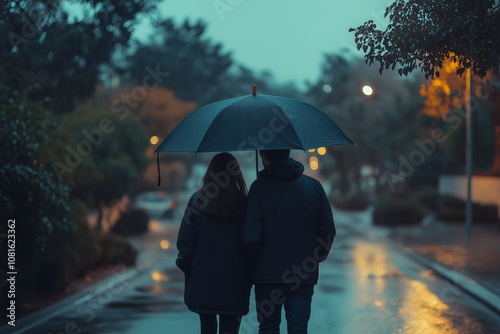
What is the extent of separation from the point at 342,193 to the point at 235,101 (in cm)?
4694

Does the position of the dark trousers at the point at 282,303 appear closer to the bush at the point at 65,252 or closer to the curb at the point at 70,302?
the curb at the point at 70,302

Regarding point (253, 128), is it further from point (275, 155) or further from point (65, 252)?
point (65, 252)

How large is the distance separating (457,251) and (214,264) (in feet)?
48.6

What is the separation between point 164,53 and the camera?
47.7m

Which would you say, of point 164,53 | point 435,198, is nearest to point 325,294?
point 435,198

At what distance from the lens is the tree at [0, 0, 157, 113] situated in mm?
13719

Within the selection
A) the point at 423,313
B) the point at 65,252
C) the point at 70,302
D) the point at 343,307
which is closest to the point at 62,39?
A: the point at 65,252

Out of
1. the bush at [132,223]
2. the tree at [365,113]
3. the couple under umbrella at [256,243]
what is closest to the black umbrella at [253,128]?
the couple under umbrella at [256,243]

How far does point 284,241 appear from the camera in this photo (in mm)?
5430

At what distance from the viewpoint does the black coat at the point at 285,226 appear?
5.38 m

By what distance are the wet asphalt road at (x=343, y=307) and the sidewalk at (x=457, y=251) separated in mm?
254

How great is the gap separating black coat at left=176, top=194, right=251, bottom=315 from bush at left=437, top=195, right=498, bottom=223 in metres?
26.1

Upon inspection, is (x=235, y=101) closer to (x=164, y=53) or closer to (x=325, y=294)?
(x=325, y=294)

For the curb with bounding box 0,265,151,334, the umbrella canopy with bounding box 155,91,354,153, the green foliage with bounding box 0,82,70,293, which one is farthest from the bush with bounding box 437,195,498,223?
the umbrella canopy with bounding box 155,91,354,153
